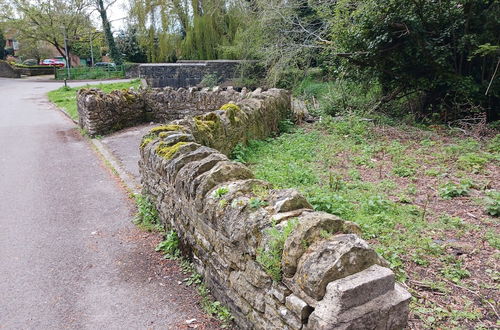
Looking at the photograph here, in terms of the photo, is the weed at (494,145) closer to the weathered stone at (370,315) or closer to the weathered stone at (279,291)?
the weathered stone at (370,315)

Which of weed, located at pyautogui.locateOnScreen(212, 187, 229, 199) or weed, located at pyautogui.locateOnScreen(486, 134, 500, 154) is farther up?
weed, located at pyautogui.locateOnScreen(212, 187, 229, 199)

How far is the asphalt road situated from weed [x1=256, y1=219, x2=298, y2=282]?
1.34m

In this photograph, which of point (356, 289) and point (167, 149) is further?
point (167, 149)

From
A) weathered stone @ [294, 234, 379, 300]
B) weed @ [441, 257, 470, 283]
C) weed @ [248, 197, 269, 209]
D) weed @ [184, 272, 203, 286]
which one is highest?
weed @ [248, 197, 269, 209]

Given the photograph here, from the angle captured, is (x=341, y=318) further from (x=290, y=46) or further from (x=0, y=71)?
(x=0, y=71)

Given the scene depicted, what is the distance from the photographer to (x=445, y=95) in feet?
35.7

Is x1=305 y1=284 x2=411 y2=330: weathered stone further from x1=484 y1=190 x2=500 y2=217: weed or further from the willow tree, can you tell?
the willow tree

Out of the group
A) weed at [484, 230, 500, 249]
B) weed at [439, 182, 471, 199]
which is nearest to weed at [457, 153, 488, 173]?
weed at [439, 182, 471, 199]

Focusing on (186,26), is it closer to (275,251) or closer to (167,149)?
(167,149)

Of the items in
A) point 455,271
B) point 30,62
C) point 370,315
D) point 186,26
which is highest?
point 186,26

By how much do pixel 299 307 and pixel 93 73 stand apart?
1455 inches

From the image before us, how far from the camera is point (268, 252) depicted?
3.00 m

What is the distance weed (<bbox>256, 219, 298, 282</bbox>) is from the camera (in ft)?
9.57

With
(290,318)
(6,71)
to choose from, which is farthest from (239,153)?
(6,71)
